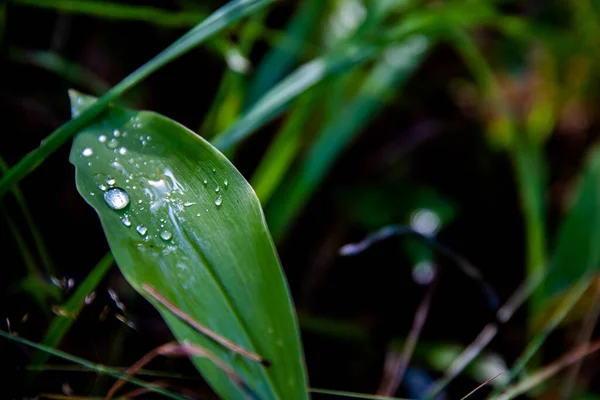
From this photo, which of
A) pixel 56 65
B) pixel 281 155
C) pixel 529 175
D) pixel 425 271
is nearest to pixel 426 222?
pixel 425 271

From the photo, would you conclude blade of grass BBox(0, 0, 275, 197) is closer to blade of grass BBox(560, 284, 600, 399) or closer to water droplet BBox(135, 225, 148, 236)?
water droplet BBox(135, 225, 148, 236)

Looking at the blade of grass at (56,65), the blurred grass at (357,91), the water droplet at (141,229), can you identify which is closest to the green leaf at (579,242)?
the blurred grass at (357,91)

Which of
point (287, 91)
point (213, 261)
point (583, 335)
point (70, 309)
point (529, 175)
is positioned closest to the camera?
point (213, 261)

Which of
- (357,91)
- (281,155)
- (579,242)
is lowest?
(579,242)

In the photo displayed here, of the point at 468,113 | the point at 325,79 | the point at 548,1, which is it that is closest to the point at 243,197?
the point at 325,79

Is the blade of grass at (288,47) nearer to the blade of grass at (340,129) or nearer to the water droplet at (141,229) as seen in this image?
the blade of grass at (340,129)

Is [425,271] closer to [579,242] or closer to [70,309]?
[579,242]
